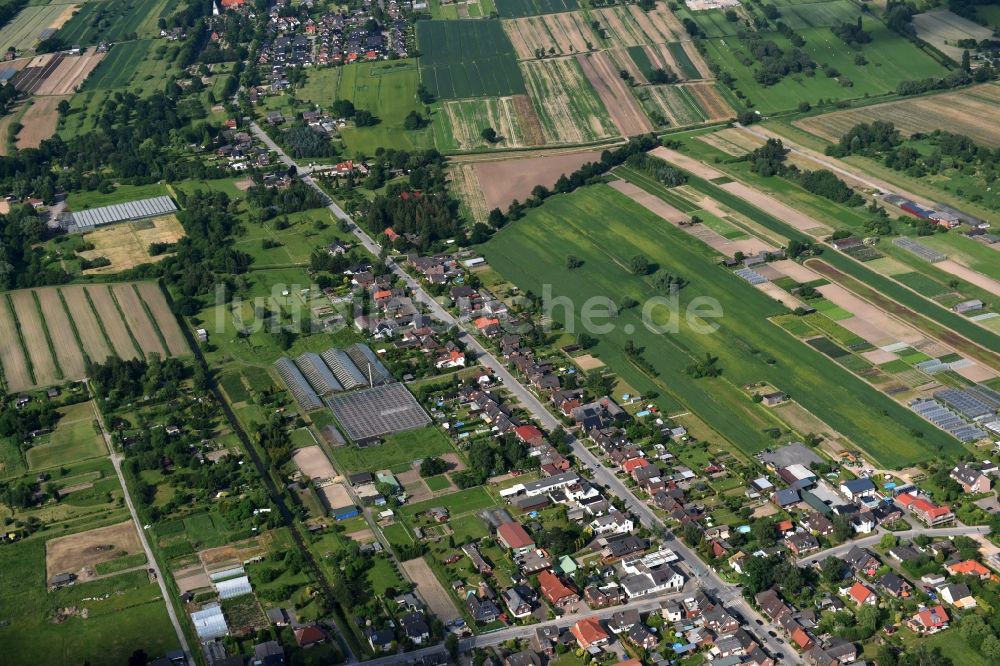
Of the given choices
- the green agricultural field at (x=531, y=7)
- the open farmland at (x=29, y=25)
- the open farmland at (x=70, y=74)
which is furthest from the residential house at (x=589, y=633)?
the open farmland at (x=29, y=25)

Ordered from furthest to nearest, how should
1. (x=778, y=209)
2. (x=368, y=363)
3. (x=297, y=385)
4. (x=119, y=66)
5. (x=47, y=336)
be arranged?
(x=119, y=66) → (x=778, y=209) → (x=47, y=336) → (x=368, y=363) → (x=297, y=385)

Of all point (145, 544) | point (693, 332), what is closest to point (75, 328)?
point (145, 544)

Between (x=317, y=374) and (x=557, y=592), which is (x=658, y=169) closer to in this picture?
(x=317, y=374)

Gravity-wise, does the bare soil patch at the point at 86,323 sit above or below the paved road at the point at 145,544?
below

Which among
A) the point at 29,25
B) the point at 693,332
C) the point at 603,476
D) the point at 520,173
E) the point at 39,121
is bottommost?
the point at 520,173

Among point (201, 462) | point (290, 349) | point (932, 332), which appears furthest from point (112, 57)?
point (932, 332)

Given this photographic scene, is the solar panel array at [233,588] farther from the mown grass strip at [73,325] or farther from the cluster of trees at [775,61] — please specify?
the cluster of trees at [775,61]
